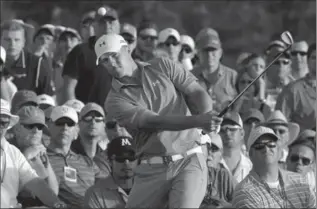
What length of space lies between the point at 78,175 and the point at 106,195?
887 mm

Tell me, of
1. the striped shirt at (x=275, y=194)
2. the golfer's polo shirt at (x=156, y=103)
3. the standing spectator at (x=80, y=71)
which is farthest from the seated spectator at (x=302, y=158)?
the golfer's polo shirt at (x=156, y=103)

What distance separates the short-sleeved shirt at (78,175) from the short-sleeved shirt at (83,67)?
176cm

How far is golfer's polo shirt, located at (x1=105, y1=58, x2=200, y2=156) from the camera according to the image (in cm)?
971

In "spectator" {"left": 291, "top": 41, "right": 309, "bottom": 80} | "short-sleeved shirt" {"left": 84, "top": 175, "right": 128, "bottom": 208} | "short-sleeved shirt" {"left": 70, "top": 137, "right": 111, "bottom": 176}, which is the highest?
"spectator" {"left": 291, "top": 41, "right": 309, "bottom": 80}

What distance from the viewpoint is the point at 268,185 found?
1149 centimetres

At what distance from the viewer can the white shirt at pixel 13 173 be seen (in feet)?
33.5

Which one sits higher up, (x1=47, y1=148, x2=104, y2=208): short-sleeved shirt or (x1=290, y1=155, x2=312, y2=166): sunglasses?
(x1=290, y1=155, x2=312, y2=166): sunglasses

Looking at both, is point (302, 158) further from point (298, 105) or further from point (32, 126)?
point (32, 126)

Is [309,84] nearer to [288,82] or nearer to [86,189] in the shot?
[288,82]

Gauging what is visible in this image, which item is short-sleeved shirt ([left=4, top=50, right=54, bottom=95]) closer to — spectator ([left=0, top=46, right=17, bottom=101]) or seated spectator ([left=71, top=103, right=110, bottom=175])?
spectator ([left=0, top=46, right=17, bottom=101])

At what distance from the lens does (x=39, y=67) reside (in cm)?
1422

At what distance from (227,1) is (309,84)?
5.06 metres

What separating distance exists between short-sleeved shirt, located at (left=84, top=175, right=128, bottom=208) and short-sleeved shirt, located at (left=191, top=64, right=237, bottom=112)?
316 centimetres

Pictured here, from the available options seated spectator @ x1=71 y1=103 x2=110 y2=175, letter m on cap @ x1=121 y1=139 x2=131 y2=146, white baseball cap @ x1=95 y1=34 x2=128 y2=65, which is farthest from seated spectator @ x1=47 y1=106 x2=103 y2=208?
white baseball cap @ x1=95 y1=34 x2=128 y2=65
